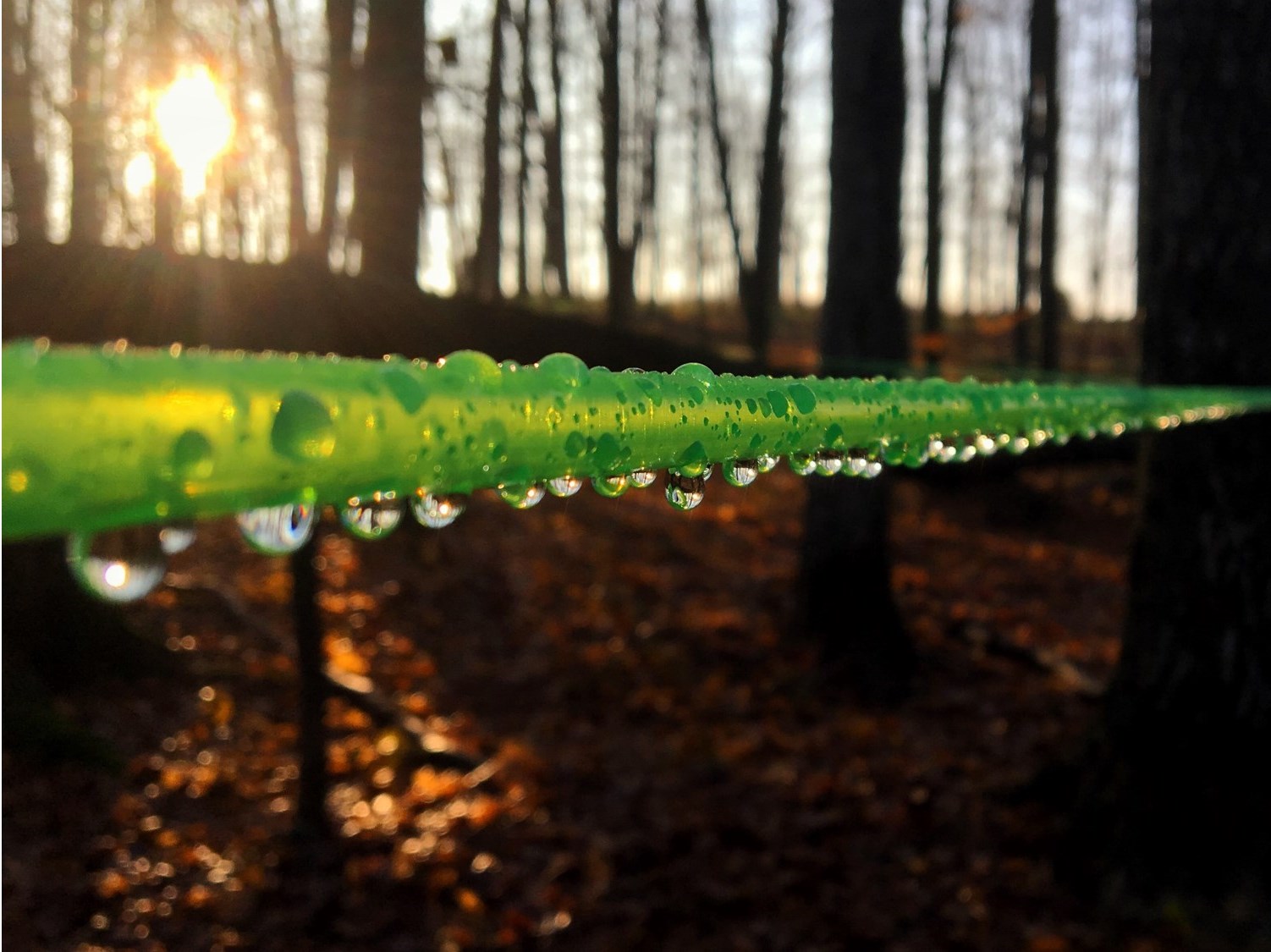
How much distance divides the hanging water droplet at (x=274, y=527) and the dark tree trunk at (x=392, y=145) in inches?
299

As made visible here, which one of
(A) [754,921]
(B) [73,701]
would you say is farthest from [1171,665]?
(B) [73,701]

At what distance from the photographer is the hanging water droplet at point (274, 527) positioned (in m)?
0.53

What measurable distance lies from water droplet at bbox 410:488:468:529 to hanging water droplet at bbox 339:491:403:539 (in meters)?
0.02

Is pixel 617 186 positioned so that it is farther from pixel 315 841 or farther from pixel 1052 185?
pixel 315 841

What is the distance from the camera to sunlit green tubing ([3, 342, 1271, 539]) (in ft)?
1.38

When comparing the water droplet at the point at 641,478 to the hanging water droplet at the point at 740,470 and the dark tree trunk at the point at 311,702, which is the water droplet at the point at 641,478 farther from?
the dark tree trunk at the point at 311,702

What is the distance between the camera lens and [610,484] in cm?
84

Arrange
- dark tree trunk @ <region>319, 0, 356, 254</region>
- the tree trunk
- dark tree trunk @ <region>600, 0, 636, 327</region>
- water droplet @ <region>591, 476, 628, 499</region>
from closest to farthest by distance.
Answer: water droplet @ <region>591, 476, 628, 499</region>
dark tree trunk @ <region>319, 0, 356, 254</region>
dark tree trunk @ <region>600, 0, 636, 327</region>
the tree trunk

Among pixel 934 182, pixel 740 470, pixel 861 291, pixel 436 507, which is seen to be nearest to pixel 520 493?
pixel 436 507

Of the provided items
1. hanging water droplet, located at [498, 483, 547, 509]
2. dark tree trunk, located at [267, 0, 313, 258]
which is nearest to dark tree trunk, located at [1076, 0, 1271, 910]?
hanging water droplet, located at [498, 483, 547, 509]

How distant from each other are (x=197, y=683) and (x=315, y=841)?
2128 mm

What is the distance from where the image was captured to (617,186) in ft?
50.9

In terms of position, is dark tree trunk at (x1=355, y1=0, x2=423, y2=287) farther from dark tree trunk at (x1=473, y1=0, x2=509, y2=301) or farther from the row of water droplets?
the row of water droplets

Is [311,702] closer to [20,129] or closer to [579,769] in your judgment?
[579,769]
